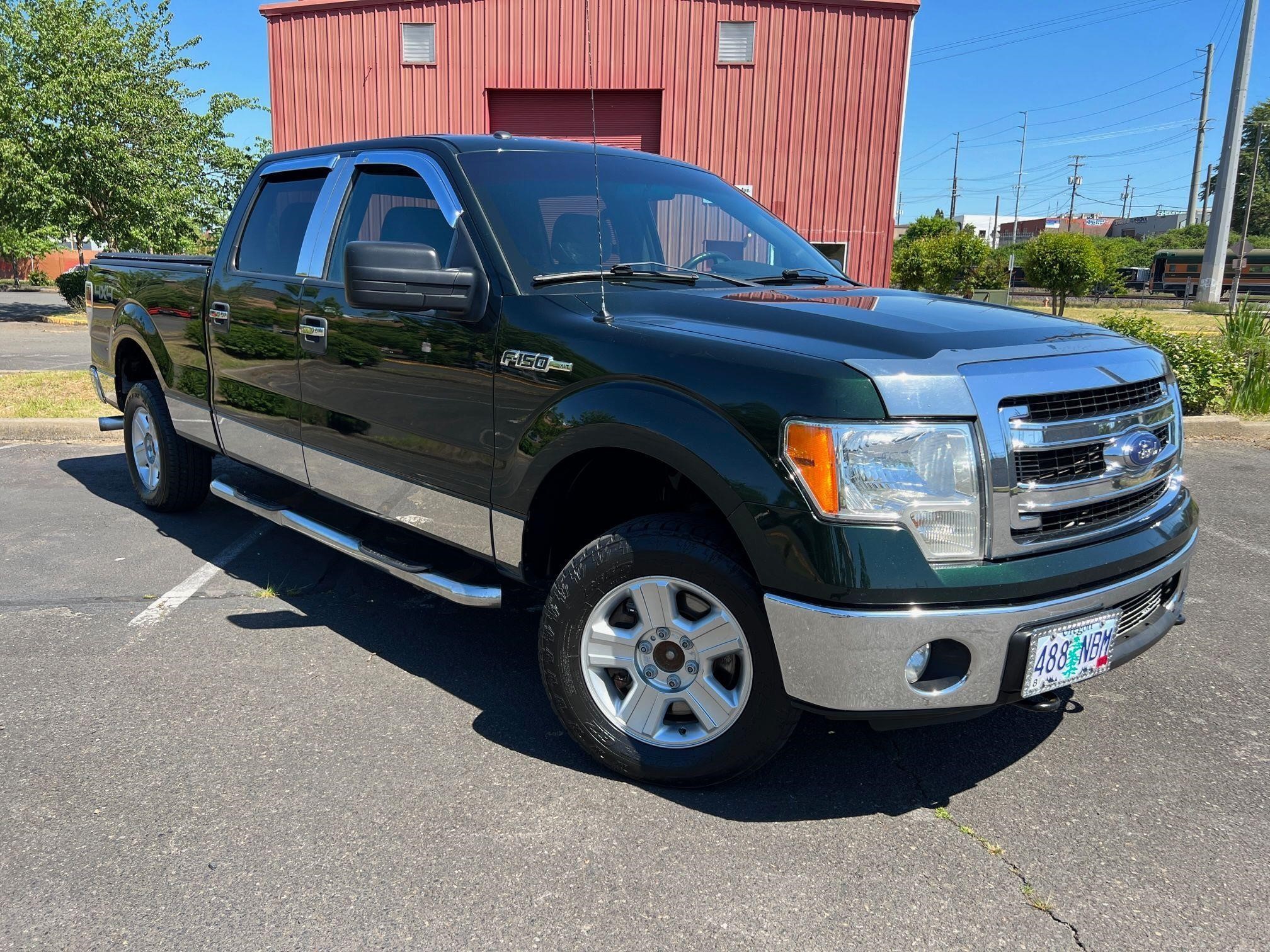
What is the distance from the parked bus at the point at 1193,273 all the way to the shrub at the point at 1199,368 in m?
37.8

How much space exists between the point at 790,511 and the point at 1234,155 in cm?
3817

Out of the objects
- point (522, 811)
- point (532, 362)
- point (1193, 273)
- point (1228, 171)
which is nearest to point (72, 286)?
point (532, 362)

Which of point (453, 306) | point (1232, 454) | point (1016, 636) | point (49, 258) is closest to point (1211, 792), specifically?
point (1016, 636)

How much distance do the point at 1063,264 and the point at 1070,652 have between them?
98.5 ft

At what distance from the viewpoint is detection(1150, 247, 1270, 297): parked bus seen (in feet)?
142

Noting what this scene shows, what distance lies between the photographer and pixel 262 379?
170 inches

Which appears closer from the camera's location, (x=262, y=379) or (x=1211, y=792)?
(x=1211, y=792)

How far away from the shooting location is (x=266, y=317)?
13.9 ft

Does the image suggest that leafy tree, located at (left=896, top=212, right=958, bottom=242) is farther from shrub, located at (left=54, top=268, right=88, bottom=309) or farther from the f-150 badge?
the f-150 badge

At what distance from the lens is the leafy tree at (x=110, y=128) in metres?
18.4

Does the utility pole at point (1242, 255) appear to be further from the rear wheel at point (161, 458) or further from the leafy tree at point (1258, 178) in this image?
the rear wheel at point (161, 458)

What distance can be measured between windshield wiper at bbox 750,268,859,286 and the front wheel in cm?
126

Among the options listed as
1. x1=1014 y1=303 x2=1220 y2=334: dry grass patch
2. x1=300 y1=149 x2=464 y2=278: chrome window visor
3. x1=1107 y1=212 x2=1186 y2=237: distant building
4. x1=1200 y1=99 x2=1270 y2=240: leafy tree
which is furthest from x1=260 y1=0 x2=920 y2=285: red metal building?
x1=1107 y1=212 x2=1186 y2=237: distant building

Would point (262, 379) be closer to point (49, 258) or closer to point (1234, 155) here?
point (1234, 155)
